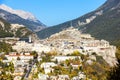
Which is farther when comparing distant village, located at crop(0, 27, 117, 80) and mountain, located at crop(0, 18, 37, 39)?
mountain, located at crop(0, 18, 37, 39)

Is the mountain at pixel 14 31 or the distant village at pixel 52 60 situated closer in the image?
the distant village at pixel 52 60

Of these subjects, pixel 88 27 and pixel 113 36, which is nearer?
pixel 113 36

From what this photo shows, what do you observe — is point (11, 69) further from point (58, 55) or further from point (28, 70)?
point (58, 55)

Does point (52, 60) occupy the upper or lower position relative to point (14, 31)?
Result: lower

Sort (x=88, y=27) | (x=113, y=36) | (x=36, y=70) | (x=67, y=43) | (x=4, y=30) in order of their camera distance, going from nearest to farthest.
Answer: (x=36, y=70) → (x=67, y=43) → (x=4, y=30) → (x=113, y=36) → (x=88, y=27)

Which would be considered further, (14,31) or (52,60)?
(14,31)

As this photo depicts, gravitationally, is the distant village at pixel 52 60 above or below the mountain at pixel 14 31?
below

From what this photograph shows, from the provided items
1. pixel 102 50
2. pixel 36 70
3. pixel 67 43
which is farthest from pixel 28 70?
pixel 67 43

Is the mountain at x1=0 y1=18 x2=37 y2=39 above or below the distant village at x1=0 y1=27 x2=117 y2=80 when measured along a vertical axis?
above

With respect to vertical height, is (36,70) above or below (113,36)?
below

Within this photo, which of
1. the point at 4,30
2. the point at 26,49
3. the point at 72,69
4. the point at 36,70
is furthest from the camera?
the point at 4,30
